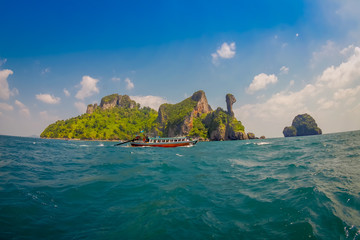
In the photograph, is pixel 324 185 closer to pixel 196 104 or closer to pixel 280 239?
pixel 280 239

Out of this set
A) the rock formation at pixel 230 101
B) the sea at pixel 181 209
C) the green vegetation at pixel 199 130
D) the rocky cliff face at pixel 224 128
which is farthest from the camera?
the rock formation at pixel 230 101

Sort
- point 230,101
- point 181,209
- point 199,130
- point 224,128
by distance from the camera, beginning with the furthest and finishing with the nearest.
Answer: point 230,101 < point 199,130 < point 224,128 < point 181,209

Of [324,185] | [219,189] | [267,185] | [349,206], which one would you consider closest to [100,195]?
[219,189]

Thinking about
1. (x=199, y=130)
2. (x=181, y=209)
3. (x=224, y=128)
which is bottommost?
(x=181, y=209)

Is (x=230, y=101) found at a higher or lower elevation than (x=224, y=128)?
higher

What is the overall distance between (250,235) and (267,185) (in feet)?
18.3

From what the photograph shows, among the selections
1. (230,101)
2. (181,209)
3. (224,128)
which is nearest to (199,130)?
Answer: (224,128)

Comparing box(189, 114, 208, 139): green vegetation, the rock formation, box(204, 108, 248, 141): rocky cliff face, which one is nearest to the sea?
box(204, 108, 248, 141): rocky cliff face

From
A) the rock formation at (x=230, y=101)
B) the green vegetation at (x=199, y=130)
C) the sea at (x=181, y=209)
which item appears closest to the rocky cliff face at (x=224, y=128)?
the green vegetation at (x=199, y=130)

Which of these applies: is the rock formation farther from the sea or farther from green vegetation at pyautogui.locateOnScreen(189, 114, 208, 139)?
the sea

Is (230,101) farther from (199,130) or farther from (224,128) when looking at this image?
(199,130)

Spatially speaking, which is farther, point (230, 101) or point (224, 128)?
point (230, 101)

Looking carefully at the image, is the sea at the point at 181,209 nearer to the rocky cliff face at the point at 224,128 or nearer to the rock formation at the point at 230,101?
the rocky cliff face at the point at 224,128

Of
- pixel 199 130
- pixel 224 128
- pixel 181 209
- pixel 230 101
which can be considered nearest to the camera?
pixel 181 209
